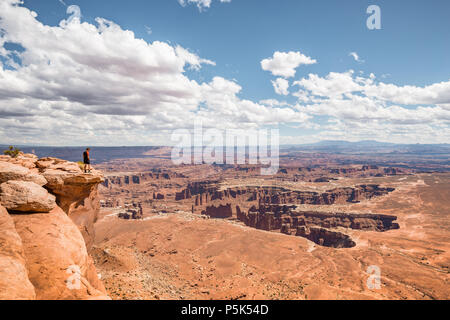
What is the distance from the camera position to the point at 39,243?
11.3 m

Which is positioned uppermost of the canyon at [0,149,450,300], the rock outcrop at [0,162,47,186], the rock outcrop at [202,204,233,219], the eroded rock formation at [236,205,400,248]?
the rock outcrop at [0,162,47,186]

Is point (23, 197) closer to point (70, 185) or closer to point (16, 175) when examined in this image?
point (16, 175)

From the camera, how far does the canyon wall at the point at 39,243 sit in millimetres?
9250

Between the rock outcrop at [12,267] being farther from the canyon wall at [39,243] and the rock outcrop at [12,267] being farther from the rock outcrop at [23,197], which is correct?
the rock outcrop at [23,197]

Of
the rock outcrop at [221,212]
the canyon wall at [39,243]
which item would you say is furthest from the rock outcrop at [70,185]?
the rock outcrop at [221,212]

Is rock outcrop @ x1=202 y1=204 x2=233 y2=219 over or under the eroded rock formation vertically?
under

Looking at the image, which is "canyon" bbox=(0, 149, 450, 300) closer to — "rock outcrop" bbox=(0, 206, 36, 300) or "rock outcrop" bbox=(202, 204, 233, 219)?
"rock outcrop" bbox=(0, 206, 36, 300)

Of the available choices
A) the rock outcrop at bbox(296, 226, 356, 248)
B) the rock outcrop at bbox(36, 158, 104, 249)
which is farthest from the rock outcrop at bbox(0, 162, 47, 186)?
the rock outcrop at bbox(296, 226, 356, 248)

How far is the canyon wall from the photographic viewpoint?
9250mm
